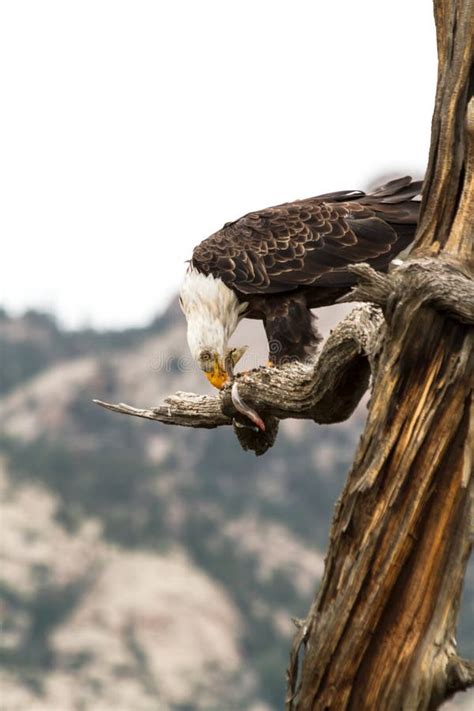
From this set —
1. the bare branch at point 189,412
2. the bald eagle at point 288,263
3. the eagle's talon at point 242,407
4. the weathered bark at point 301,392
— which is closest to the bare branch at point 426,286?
the weathered bark at point 301,392

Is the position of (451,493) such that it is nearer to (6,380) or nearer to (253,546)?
(253,546)

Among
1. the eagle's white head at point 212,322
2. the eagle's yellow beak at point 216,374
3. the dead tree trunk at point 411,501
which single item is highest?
the eagle's white head at point 212,322

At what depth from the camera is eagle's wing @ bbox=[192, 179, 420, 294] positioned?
7.51 meters

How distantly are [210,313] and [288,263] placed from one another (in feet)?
1.94

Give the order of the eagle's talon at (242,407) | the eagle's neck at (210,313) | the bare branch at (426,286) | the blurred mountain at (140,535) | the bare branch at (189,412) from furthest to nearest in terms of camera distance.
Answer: the blurred mountain at (140,535)
the eagle's neck at (210,313)
the bare branch at (189,412)
the eagle's talon at (242,407)
the bare branch at (426,286)

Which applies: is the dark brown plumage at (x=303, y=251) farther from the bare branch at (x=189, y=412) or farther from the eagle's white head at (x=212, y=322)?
the bare branch at (x=189, y=412)

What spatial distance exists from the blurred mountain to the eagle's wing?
2674cm

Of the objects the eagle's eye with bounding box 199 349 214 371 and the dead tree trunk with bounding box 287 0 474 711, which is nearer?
the dead tree trunk with bounding box 287 0 474 711

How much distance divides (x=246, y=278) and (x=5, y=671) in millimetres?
32849

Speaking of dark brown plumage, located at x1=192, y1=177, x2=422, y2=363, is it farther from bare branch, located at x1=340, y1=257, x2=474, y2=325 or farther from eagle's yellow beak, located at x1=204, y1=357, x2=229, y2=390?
bare branch, located at x1=340, y1=257, x2=474, y2=325

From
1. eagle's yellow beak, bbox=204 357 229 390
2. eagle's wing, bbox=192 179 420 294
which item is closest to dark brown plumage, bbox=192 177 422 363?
eagle's wing, bbox=192 179 420 294

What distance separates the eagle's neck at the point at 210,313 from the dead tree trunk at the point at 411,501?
2.46 m

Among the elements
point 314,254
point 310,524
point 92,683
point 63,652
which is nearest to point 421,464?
point 314,254

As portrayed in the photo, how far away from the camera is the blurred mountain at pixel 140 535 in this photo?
38.3m
